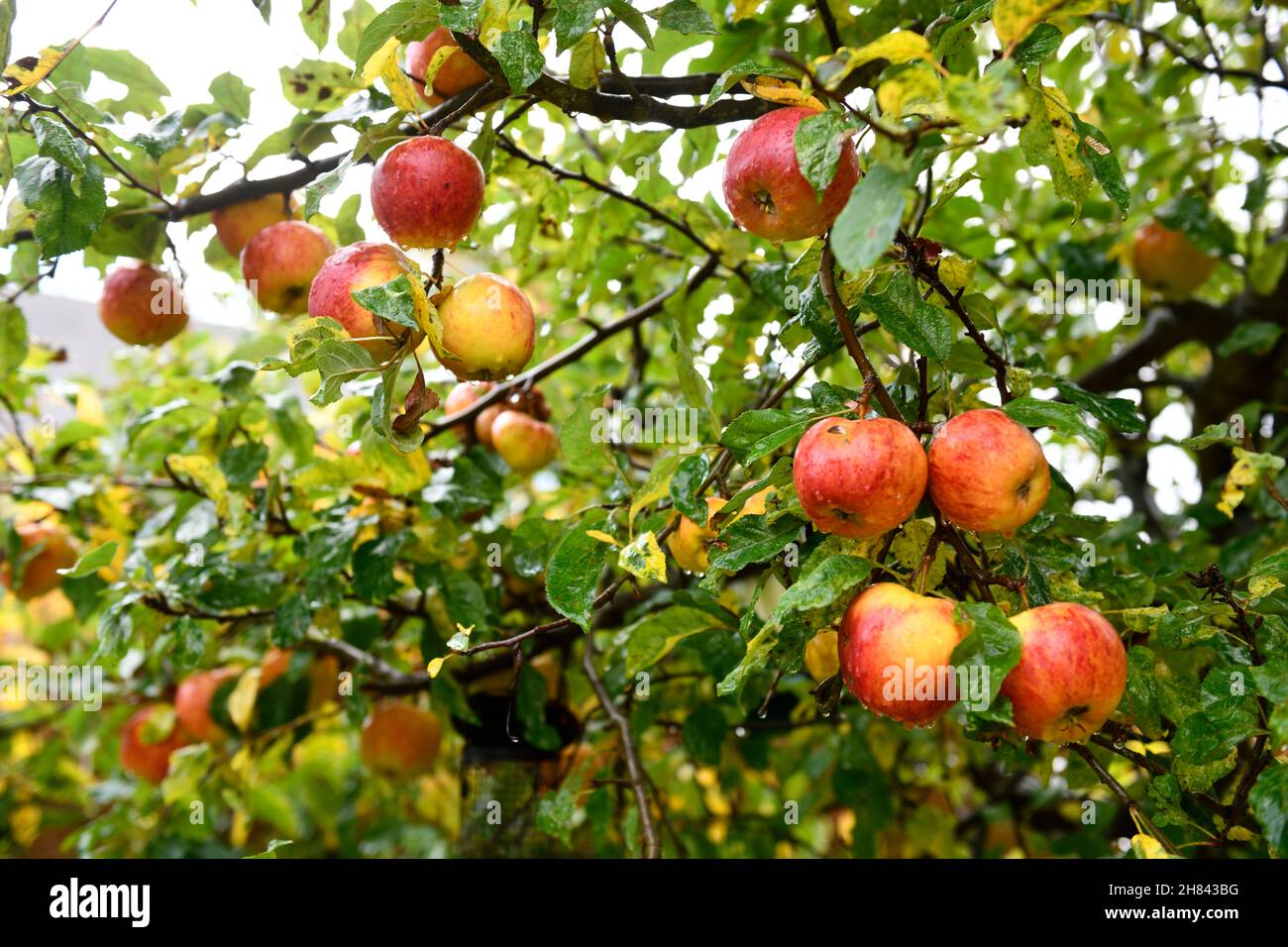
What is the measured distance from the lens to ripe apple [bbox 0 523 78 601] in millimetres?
2021

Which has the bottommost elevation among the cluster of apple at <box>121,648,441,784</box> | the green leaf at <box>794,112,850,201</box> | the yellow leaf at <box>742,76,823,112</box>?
the cluster of apple at <box>121,648,441,784</box>

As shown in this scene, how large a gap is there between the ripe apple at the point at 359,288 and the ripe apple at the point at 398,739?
1.31 m

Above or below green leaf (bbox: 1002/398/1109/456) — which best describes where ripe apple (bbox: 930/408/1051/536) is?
below

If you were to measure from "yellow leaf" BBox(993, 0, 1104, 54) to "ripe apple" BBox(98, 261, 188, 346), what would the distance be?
130cm

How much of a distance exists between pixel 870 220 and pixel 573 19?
39 centimetres

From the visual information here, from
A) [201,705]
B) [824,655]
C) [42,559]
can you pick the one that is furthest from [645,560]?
[42,559]

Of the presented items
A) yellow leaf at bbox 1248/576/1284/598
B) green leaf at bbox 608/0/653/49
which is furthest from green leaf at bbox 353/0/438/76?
yellow leaf at bbox 1248/576/1284/598

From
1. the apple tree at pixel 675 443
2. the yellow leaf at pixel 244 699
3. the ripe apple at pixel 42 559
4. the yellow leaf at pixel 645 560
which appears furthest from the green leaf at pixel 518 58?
the ripe apple at pixel 42 559

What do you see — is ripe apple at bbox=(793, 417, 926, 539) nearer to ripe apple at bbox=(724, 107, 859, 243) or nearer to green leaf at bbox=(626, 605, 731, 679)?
ripe apple at bbox=(724, 107, 859, 243)

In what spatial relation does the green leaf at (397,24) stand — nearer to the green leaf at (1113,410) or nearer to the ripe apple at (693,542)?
the ripe apple at (693,542)

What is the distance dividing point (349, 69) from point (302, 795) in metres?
2.44

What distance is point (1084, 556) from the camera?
1139 mm

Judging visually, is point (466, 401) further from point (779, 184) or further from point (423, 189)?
point (779, 184)
